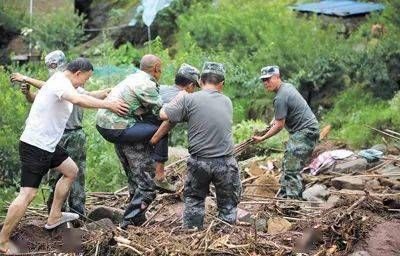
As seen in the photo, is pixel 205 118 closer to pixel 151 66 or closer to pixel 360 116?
pixel 151 66

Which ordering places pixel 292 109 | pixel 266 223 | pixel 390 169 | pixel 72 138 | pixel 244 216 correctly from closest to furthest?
pixel 72 138
pixel 244 216
pixel 266 223
pixel 292 109
pixel 390 169

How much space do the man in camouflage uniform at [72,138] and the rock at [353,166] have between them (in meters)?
4.49

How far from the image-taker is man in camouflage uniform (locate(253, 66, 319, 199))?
878 centimetres

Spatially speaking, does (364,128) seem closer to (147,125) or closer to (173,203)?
(173,203)

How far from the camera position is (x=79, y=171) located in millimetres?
8070

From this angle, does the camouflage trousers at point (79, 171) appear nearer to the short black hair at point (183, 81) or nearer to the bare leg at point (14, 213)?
the bare leg at point (14, 213)

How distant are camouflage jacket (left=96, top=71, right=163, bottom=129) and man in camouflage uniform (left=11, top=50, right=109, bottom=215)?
62 cm

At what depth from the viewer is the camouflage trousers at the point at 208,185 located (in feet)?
23.4

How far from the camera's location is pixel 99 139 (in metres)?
12.3

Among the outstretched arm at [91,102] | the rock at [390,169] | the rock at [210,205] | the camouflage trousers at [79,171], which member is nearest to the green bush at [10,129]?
the camouflage trousers at [79,171]

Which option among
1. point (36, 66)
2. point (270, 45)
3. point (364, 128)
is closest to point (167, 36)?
point (36, 66)

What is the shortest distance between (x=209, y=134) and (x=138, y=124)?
0.83 metres

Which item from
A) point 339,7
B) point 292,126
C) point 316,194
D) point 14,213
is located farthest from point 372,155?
point 339,7

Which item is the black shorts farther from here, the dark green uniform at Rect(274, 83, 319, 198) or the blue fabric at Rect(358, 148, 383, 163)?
the blue fabric at Rect(358, 148, 383, 163)
